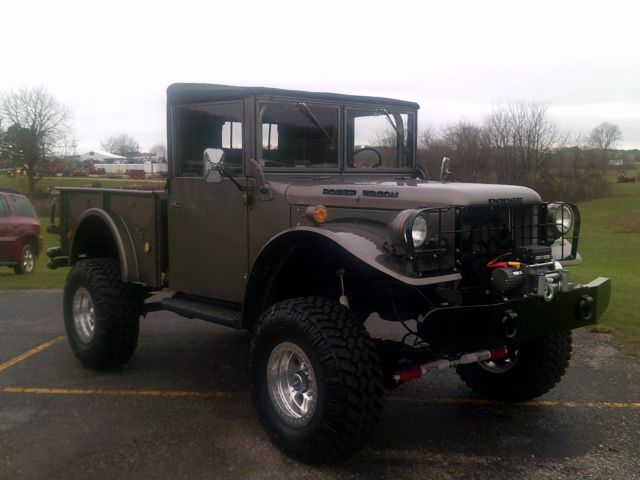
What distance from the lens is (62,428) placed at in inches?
172

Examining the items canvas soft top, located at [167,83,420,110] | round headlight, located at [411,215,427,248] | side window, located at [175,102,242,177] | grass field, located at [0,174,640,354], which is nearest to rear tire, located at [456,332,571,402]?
round headlight, located at [411,215,427,248]

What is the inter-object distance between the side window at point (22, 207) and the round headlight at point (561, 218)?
11961mm

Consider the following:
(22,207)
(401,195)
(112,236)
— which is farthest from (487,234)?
(22,207)

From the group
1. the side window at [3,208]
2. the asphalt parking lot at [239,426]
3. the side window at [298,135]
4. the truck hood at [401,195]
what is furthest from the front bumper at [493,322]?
the side window at [3,208]

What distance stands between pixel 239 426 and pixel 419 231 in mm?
1866

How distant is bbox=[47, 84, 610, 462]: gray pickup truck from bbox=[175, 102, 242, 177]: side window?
13 millimetres

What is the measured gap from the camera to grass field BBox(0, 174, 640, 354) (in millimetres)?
7623

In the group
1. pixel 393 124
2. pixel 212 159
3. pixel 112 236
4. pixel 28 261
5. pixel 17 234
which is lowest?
pixel 28 261

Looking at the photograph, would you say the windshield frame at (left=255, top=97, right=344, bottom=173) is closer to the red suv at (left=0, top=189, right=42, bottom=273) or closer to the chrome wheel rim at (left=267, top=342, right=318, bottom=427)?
the chrome wheel rim at (left=267, top=342, right=318, bottom=427)

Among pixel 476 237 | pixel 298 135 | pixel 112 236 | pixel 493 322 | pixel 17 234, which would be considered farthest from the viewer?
pixel 17 234

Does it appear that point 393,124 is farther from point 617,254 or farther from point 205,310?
point 617,254

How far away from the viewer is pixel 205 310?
4.86m

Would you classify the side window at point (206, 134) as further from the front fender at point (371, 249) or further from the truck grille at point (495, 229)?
the truck grille at point (495, 229)

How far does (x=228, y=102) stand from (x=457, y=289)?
7.21 feet
